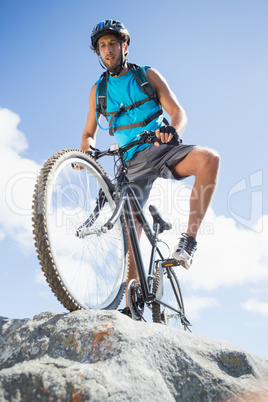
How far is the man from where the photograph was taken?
3.65 m

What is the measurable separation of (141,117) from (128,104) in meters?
0.22

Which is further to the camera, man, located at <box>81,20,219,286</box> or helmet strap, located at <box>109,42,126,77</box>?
helmet strap, located at <box>109,42,126,77</box>

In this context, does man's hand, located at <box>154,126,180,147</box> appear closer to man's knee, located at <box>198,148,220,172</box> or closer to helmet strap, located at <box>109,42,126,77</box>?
man's knee, located at <box>198,148,220,172</box>

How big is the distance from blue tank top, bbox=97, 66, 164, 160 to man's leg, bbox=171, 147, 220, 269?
0.67 metres

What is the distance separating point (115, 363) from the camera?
6.55 feet

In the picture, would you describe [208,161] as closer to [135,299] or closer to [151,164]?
[151,164]

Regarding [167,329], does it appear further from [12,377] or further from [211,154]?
[211,154]

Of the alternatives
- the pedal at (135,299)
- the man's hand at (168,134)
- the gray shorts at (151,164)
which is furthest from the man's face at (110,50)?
the pedal at (135,299)

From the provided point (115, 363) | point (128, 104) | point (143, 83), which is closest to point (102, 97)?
point (128, 104)

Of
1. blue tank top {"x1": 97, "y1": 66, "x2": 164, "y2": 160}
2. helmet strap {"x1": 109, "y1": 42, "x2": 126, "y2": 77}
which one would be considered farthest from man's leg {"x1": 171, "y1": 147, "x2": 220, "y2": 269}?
helmet strap {"x1": 109, "y1": 42, "x2": 126, "y2": 77}

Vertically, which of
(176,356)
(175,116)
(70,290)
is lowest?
(176,356)

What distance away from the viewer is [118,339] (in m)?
2.14

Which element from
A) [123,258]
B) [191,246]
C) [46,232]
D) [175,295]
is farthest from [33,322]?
[175,295]

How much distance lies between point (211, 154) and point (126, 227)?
1.05m
